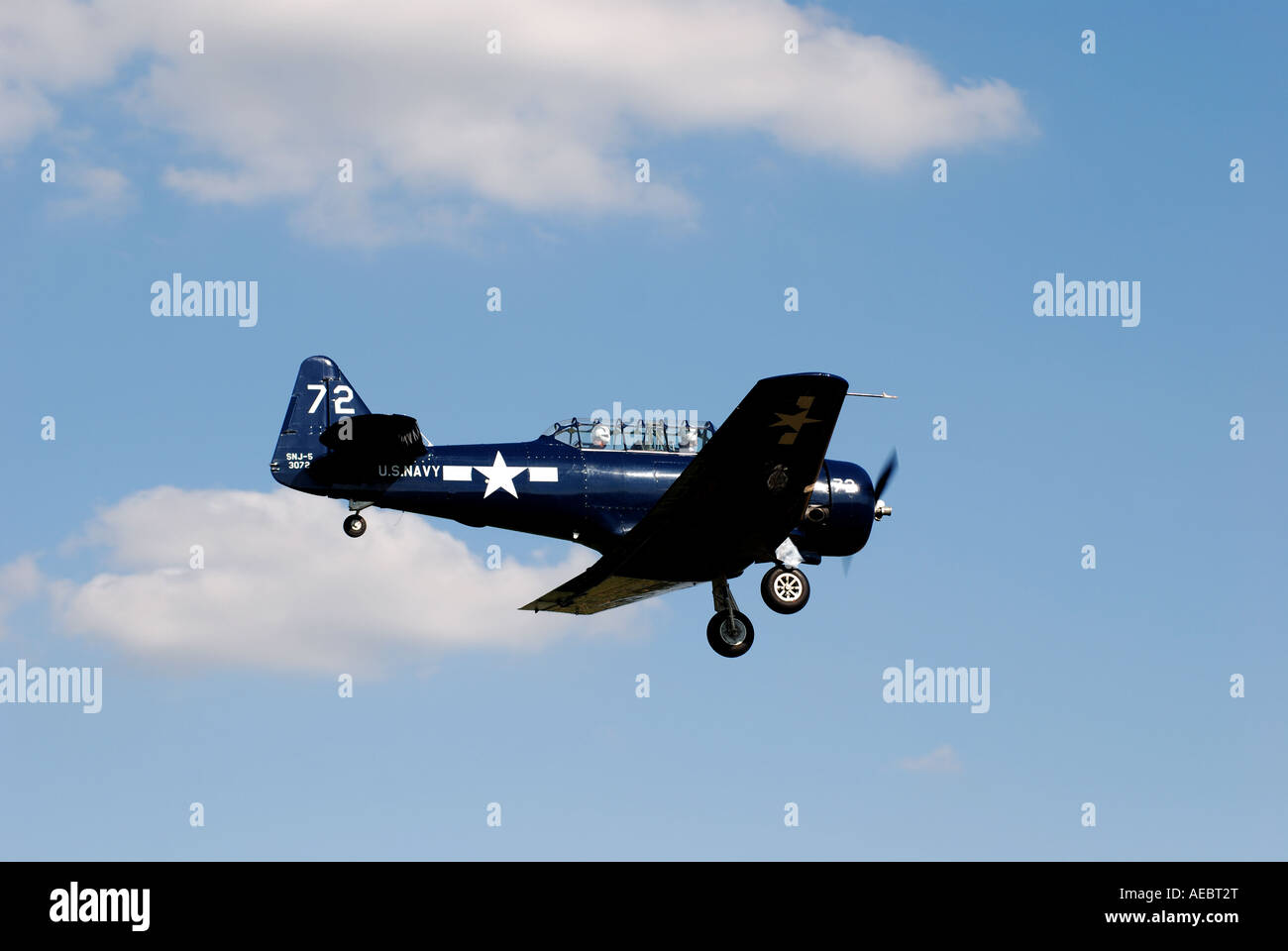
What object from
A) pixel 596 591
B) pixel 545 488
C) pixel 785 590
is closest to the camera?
pixel 545 488

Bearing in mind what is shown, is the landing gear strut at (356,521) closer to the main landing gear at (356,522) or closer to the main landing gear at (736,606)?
the main landing gear at (356,522)

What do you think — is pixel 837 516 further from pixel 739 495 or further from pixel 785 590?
pixel 739 495

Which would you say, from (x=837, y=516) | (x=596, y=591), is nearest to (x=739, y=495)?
(x=837, y=516)

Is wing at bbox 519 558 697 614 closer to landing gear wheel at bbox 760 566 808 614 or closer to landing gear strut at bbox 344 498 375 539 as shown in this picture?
landing gear wheel at bbox 760 566 808 614

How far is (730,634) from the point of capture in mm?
27781

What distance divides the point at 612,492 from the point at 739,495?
285 centimetres

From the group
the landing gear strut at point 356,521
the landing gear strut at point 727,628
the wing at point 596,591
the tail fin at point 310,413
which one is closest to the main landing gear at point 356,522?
the landing gear strut at point 356,521

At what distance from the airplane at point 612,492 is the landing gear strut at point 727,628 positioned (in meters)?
0.02

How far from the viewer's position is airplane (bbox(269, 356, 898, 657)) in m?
26.1

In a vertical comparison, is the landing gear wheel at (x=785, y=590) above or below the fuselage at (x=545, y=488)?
Result: below

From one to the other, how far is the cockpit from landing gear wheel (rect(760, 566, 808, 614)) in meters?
2.68

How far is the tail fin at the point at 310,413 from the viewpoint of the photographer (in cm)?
2705
